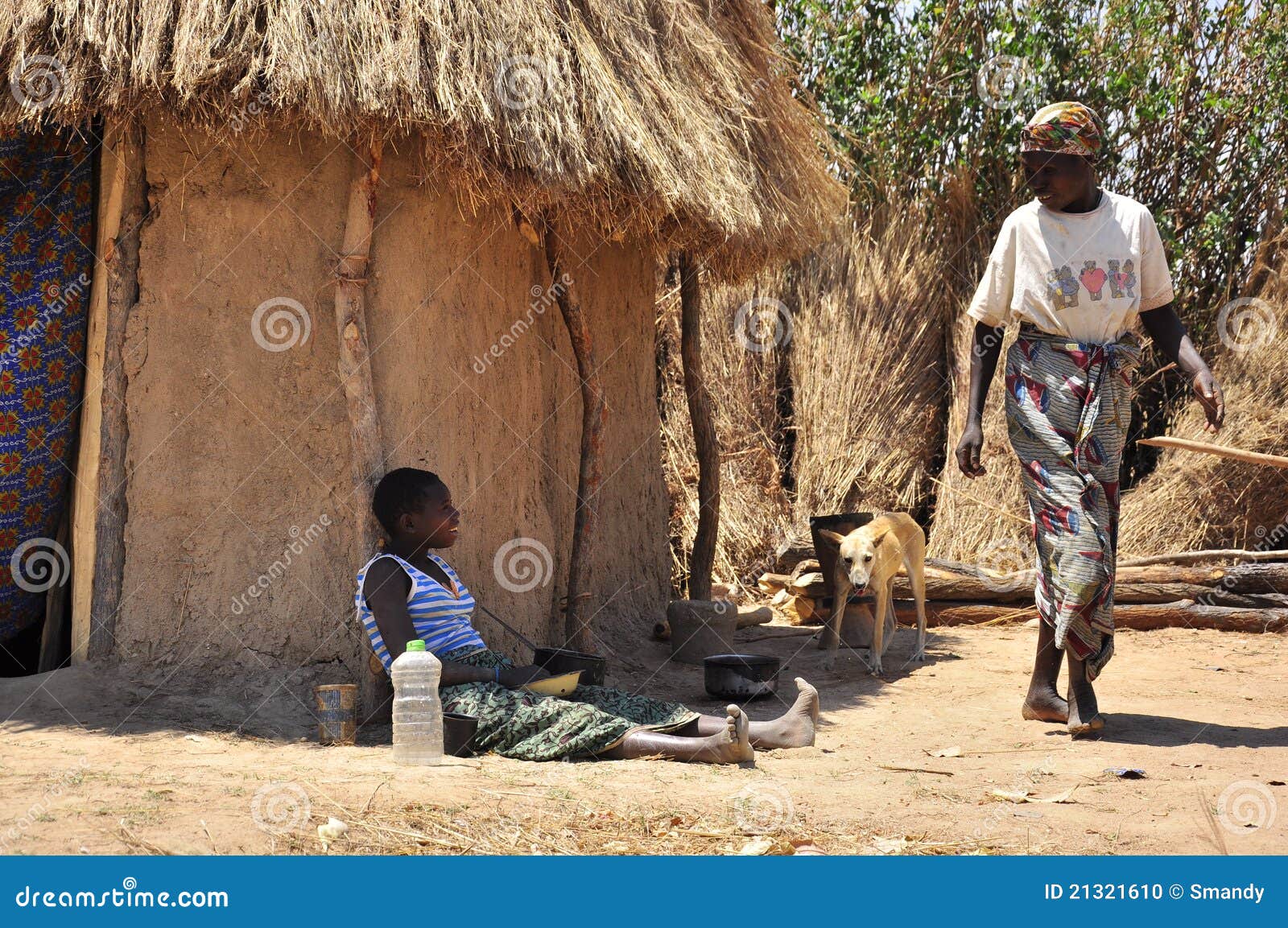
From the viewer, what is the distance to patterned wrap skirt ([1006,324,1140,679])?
169 inches

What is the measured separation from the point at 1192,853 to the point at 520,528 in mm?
3050

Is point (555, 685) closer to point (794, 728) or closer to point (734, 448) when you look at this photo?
point (794, 728)

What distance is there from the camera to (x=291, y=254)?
15.4ft

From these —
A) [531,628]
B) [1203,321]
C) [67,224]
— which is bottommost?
[531,628]

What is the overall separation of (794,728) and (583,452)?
1970 millimetres

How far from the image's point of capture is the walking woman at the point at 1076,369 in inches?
170

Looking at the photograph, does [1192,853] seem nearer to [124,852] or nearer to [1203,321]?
[124,852]

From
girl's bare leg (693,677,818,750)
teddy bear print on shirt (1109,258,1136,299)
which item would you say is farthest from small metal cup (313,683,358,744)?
teddy bear print on shirt (1109,258,1136,299)

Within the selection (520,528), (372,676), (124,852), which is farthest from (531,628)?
(124,852)

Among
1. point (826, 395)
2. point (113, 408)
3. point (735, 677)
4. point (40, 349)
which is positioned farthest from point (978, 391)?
point (826, 395)

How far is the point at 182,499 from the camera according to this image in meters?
4.64

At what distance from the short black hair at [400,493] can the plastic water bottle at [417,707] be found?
587 mm

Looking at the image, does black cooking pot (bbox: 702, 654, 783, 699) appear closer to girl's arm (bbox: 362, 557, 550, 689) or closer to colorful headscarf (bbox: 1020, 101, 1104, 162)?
girl's arm (bbox: 362, 557, 550, 689)

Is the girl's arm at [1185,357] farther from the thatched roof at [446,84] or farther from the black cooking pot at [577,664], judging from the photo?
the black cooking pot at [577,664]
